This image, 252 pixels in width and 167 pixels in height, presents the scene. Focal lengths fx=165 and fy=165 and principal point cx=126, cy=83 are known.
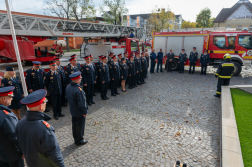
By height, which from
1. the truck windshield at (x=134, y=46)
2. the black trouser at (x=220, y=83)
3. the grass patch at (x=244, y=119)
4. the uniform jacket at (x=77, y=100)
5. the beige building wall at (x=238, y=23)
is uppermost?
the beige building wall at (x=238, y=23)

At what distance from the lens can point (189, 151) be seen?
3.93 meters

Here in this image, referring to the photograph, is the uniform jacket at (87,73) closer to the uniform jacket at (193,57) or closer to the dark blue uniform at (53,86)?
the dark blue uniform at (53,86)

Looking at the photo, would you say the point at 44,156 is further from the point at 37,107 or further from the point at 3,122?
the point at 3,122

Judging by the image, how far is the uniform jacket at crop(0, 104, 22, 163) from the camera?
93.9 inches

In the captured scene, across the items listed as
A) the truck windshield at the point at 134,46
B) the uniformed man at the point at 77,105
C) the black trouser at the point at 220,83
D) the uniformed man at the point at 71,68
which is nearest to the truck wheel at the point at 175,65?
the truck windshield at the point at 134,46

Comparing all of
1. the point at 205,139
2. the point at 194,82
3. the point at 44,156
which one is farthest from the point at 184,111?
the point at 44,156

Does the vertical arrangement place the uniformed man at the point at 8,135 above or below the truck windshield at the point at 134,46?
below

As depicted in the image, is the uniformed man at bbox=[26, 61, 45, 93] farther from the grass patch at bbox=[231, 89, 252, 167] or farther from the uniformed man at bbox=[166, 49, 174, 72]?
the uniformed man at bbox=[166, 49, 174, 72]

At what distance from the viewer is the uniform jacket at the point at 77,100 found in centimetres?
387

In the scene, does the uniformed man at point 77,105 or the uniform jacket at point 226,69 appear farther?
the uniform jacket at point 226,69

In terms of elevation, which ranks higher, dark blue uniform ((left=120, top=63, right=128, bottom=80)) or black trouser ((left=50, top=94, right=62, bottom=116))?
dark blue uniform ((left=120, top=63, right=128, bottom=80))

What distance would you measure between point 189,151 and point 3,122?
3787 millimetres

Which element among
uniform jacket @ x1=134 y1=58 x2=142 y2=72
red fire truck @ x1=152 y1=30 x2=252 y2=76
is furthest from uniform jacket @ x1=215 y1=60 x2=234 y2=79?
red fire truck @ x1=152 y1=30 x2=252 y2=76

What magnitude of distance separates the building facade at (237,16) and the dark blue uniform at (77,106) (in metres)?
41.6
